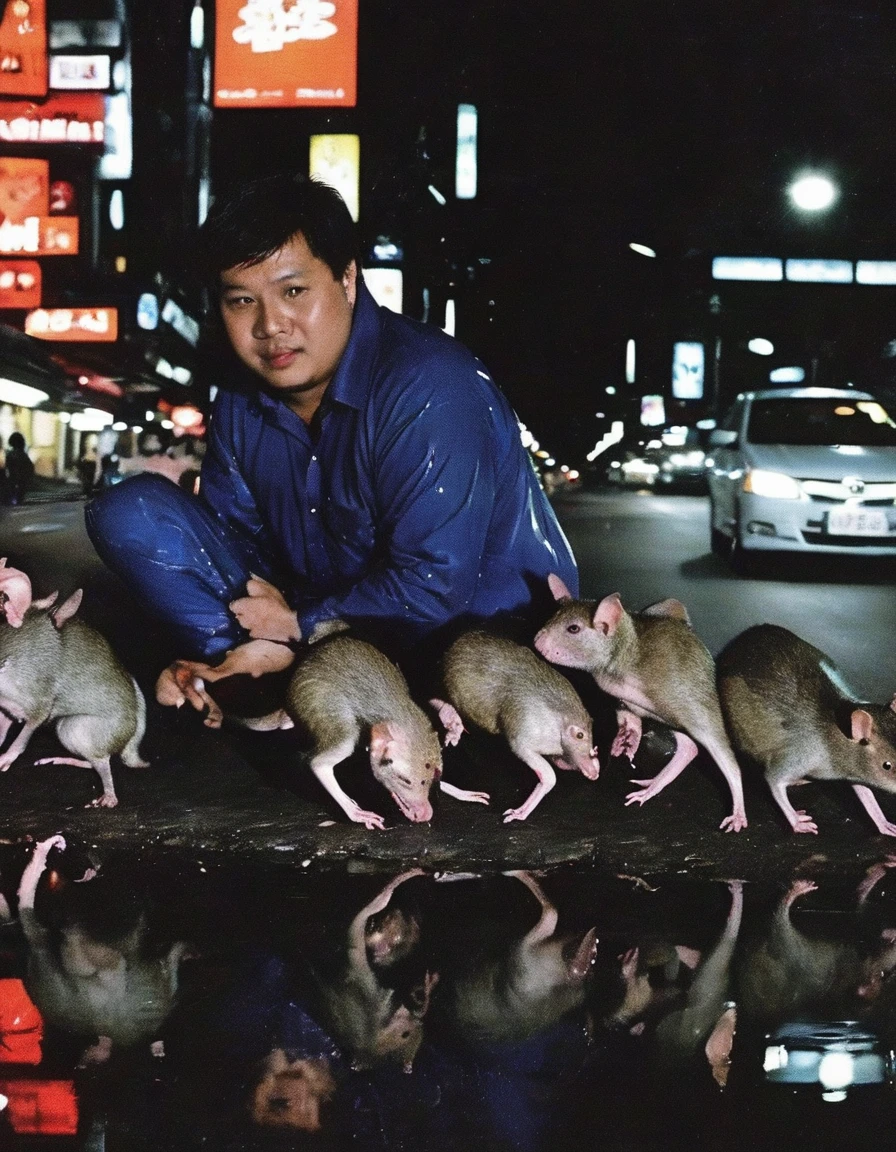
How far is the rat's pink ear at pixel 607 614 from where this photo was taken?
13.8 feet

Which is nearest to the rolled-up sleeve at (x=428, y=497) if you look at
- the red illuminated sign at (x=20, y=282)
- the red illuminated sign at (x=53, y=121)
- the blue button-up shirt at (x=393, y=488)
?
the blue button-up shirt at (x=393, y=488)

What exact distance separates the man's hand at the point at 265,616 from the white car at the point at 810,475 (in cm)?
914

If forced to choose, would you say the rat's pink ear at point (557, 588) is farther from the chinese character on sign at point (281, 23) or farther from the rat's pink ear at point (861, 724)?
the chinese character on sign at point (281, 23)

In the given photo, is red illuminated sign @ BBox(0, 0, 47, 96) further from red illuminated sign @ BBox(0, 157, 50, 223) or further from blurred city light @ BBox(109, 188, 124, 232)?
blurred city light @ BBox(109, 188, 124, 232)

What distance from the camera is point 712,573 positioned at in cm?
1346

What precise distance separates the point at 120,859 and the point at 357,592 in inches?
45.0

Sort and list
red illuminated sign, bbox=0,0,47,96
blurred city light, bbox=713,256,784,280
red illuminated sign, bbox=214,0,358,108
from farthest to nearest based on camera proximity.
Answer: blurred city light, bbox=713,256,784,280
red illuminated sign, bbox=0,0,47,96
red illuminated sign, bbox=214,0,358,108

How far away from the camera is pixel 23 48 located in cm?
2856

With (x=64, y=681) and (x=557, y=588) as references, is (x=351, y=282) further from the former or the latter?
(x=64, y=681)

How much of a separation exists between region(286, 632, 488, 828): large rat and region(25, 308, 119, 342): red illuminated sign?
37.5 m

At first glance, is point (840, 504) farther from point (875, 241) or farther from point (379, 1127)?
point (875, 241)

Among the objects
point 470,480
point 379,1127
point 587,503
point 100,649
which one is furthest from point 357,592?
point 587,503

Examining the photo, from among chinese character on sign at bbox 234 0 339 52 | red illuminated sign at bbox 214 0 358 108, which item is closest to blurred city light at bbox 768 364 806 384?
red illuminated sign at bbox 214 0 358 108

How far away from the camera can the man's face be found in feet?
14.0
